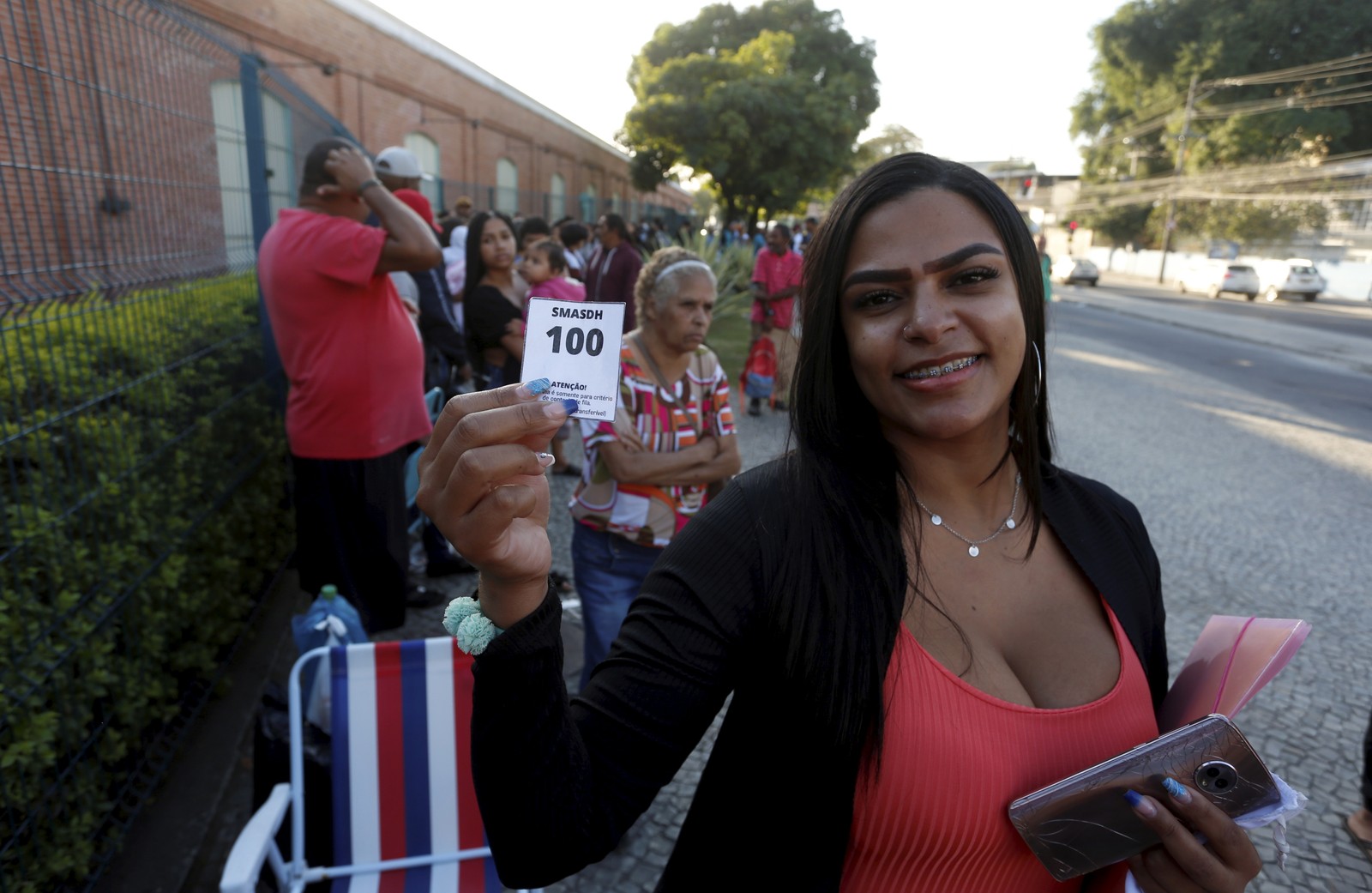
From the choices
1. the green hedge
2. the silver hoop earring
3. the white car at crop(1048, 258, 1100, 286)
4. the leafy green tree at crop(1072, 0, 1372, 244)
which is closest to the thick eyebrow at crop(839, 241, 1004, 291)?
the silver hoop earring

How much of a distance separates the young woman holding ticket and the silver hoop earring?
0.04 ft

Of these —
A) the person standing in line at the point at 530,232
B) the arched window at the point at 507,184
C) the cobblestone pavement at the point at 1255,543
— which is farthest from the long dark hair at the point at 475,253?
the arched window at the point at 507,184

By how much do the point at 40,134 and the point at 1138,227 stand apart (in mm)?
58502

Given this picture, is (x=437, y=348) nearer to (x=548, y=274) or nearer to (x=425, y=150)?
(x=548, y=274)

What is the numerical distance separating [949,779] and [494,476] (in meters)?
0.78

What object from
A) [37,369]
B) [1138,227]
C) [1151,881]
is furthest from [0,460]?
[1138,227]

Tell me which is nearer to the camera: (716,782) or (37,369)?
(716,782)

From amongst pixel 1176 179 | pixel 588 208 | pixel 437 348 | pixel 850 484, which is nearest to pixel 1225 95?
pixel 1176 179

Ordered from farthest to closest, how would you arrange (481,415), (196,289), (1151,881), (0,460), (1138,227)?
(1138,227), (196,289), (0,460), (1151,881), (481,415)

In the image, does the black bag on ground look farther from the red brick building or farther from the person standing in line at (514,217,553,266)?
the red brick building

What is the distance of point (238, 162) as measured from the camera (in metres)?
4.50

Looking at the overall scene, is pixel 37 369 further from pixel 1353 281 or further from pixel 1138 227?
pixel 1138 227

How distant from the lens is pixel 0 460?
2.23 meters

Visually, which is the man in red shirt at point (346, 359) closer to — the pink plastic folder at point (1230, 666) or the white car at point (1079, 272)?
the pink plastic folder at point (1230, 666)
